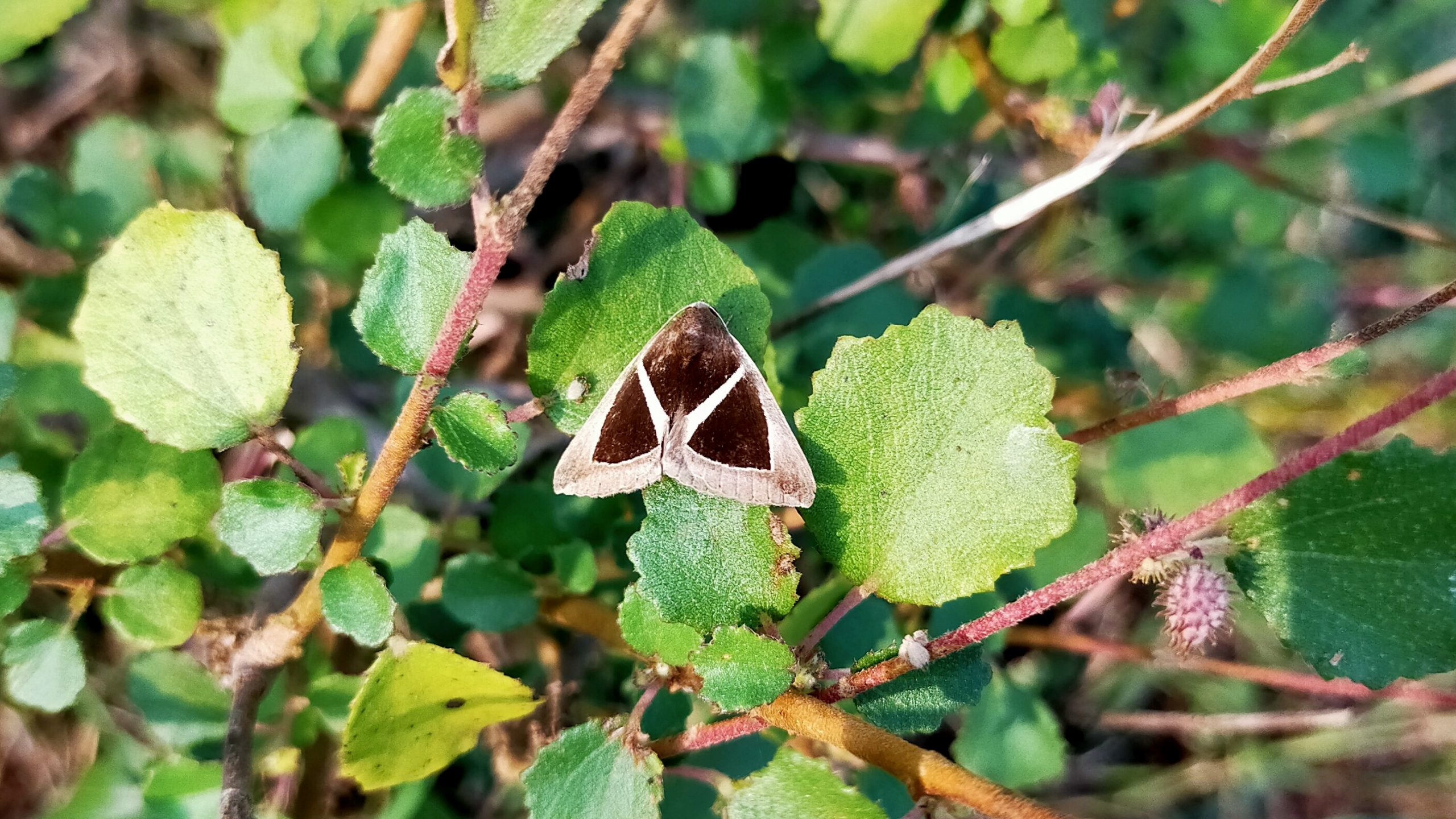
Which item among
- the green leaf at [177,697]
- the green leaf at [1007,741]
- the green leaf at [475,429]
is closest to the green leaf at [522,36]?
the green leaf at [475,429]

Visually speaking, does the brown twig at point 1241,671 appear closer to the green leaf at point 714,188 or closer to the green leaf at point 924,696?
the green leaf at point 924,696

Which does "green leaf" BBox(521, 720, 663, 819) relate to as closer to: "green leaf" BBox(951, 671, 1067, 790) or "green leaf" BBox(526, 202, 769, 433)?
"green leaf" BBox(526, 202, 769, 433)

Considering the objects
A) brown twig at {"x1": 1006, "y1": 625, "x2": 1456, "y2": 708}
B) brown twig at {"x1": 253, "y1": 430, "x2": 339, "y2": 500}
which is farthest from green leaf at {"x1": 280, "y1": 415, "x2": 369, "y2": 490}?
brown twig at {"x1": 1006, "y1": 625, "x2": 1456, "y2": 708}

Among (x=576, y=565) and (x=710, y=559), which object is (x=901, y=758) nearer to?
(x=710, y=559)

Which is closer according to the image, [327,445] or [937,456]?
[937,456]

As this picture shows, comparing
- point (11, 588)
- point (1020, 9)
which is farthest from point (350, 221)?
point (1020, 9)

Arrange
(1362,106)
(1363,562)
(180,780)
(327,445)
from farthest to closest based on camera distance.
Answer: (1362,106) < (327,445) < (180,780) < (1363,562)

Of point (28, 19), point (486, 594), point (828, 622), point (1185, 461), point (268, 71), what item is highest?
point (28, 19)
